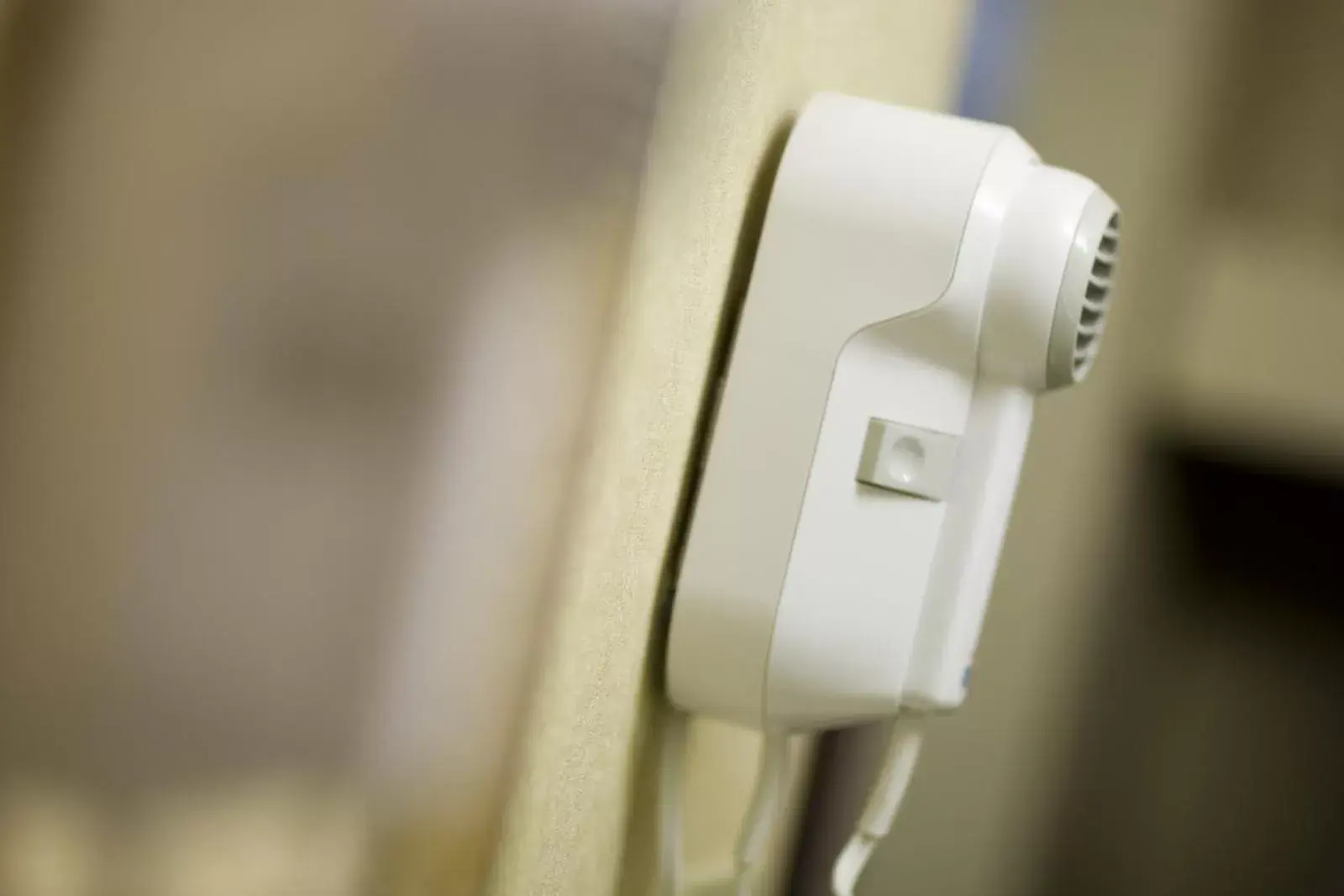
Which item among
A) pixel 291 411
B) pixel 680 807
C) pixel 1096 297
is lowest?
pixel 680 807

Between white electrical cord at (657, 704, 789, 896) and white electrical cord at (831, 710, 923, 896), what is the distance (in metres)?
0.04

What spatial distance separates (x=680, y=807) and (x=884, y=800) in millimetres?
95

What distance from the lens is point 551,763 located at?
0.35 metres

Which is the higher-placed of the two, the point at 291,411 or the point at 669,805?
the point at 291,411

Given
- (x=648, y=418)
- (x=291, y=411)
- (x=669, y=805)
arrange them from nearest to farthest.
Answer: (x=291, y=411) < (x=648, y=418) < (x=669, y=805)

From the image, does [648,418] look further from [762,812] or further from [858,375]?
[762,812]

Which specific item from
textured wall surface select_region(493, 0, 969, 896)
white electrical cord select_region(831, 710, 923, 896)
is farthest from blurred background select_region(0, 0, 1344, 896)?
white electrical cord select_region(831, 710, 923, 896)

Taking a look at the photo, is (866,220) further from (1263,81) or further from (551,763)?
(1263,81)

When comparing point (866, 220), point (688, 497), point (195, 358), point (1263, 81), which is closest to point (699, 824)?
point (688, 497)

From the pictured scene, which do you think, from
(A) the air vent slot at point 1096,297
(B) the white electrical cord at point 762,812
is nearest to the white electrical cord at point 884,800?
(B) the white electrical cord at point 762,812

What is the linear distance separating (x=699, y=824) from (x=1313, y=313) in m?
0.85

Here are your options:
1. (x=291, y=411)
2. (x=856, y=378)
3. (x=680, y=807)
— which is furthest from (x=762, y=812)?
(x=291, y=411)

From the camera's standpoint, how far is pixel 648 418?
39 centimetres

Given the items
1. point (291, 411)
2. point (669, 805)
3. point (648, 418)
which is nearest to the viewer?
point (291, 411)
